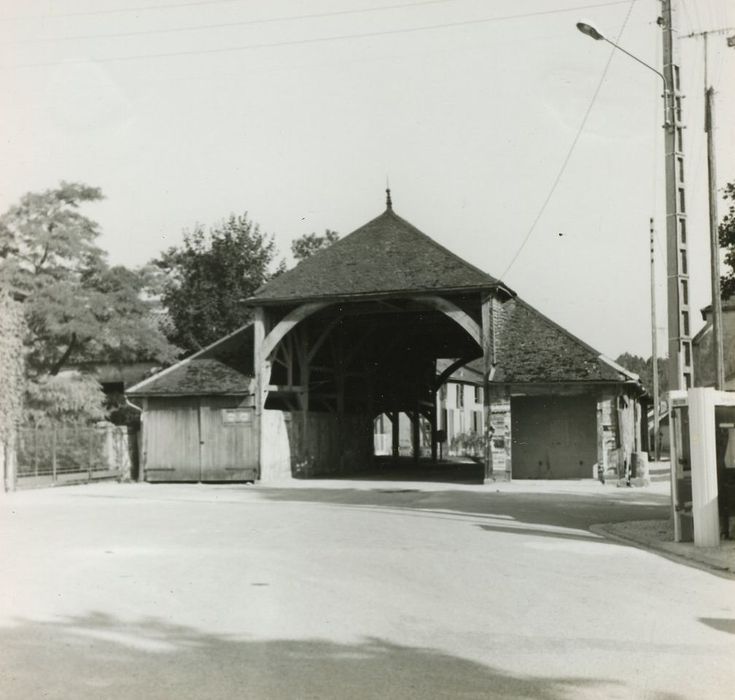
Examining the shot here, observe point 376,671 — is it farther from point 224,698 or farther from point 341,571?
point 341,571

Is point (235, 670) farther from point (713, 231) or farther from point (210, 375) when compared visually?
point (210, 375)

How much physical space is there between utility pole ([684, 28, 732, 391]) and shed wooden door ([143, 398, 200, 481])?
59.7ft

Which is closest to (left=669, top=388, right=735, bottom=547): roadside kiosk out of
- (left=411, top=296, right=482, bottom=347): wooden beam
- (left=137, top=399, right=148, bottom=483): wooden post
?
(left=411, top=296, right=482, bottom=347): wooden beam

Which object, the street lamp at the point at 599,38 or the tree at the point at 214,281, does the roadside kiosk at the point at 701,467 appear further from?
the tree at the point at 214,281

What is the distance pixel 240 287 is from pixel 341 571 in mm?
43023

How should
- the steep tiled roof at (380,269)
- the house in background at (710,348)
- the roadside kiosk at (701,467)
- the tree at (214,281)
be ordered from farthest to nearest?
1. the tree at (214,281)
2. the house in background at (710,348)
3. the steep tiled roof at (380,269)
4. the roadside kiosk at (701,467)

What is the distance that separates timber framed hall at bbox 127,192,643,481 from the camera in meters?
26.6

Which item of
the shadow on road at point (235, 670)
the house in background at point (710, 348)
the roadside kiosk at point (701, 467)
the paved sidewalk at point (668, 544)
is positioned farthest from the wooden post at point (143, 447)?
the shadow on road at point (235, 670)

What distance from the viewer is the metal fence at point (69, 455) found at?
87.3 feet

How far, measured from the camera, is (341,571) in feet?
32.5

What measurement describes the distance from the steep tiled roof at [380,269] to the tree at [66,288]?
8487mm

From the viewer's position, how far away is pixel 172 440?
95.1 feet

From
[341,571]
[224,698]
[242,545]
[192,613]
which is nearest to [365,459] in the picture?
[242,545]

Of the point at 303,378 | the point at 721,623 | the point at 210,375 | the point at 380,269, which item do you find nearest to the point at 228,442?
the point at 210,375
